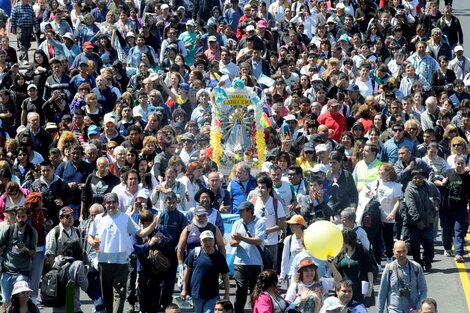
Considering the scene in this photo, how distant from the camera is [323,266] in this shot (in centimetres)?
1809

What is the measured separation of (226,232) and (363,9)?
1563 centimetres

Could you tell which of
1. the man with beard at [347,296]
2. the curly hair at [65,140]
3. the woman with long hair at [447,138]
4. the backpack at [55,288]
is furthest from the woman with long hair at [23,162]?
the man with beard at [347,296]

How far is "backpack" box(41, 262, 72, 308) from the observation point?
1795 centimetres

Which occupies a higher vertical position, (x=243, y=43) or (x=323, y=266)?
(x=243, y=43)

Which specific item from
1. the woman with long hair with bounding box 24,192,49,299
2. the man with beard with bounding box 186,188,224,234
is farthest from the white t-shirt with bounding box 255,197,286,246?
the woman with long hair with bounding box 24,192,49,299

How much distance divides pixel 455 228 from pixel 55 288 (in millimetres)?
7414

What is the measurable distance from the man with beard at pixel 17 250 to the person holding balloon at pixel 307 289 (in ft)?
13.7

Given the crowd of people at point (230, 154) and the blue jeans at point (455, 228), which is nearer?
the crowd of people at point (230, 154)

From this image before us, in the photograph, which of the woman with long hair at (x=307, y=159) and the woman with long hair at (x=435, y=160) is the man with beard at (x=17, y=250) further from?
the woman with long hair at (x=435, y=160)

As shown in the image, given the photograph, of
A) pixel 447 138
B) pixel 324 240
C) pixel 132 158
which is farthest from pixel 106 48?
pixel 324 240

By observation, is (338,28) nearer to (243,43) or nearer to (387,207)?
(243,43)

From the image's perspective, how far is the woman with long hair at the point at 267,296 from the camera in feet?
53.1

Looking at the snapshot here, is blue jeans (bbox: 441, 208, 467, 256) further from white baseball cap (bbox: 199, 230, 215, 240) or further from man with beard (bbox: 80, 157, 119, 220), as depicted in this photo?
white baseball cap (bbox: 199, 230, 215, 240)

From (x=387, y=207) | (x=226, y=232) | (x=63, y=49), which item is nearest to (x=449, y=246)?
(x=387, y=207)
